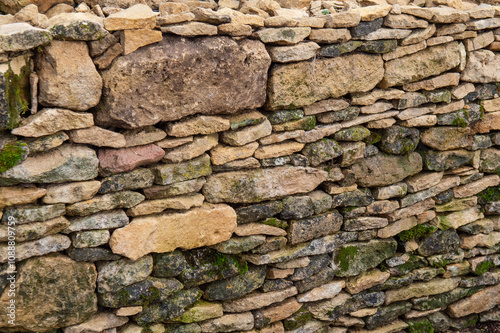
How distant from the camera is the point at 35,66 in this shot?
3521 mm

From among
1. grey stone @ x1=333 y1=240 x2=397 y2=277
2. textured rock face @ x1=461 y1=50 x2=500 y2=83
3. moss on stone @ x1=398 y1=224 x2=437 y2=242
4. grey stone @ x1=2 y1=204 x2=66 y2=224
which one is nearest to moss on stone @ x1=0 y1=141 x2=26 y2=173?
grey stone @ x1=2 y1=204 x2=66 y2=224

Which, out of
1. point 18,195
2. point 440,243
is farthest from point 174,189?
point 440,243

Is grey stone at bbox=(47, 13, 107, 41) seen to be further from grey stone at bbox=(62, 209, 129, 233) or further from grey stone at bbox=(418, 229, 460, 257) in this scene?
grey stone at bbox=(418, 229, 460, 257)

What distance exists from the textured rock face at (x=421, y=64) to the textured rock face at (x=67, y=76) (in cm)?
271

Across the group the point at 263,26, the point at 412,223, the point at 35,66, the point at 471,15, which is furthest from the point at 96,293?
the point at 471,15

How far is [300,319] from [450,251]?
193cm

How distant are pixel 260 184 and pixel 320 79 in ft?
3.52

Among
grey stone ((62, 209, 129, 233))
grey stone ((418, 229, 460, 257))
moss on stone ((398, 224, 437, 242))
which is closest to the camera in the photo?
grey stone ((62, 209, 129, 233))

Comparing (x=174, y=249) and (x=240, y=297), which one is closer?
(x=174, y=249)

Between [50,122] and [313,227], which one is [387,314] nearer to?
[313,227]

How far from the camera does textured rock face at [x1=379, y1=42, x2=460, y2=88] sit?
479 cm

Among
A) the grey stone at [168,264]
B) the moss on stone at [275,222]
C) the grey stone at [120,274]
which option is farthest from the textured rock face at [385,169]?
the grey stone at [120,274]

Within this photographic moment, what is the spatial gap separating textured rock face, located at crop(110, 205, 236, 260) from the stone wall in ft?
0.05

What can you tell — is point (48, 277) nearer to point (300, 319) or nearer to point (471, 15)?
point (300, 319)
